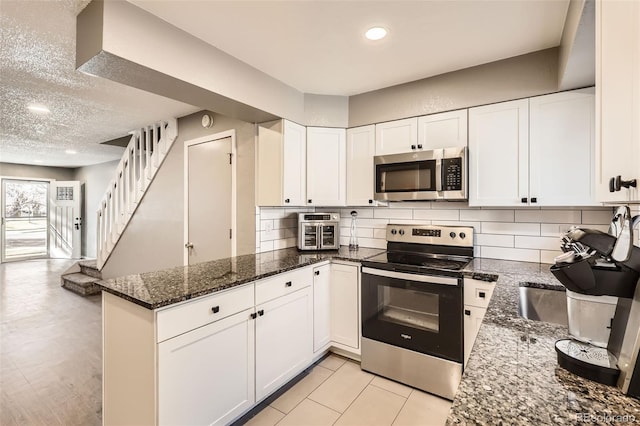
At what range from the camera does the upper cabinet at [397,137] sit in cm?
267

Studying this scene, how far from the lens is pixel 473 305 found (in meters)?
2.06

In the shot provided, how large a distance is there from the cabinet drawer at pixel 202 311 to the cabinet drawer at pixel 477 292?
57.4 inches

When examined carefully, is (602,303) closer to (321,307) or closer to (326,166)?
(321,307)

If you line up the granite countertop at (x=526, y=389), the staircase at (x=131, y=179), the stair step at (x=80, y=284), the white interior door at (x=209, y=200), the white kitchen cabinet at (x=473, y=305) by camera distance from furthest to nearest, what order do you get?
1. the stair step at (x=80, y=284)
2. the staircase at (x=131, y=179)
3. the white interior door at (x=209, y=200)
4. the white kitchen cabinet at (x=473, y=305)
5. the granite countertop at (x=526, y=389)

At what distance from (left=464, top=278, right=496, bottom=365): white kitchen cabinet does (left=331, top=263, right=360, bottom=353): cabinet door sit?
840mm

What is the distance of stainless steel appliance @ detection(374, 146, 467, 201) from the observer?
7.70 ft

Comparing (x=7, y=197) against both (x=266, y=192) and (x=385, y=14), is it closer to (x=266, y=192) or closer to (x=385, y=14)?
(x=266, y=192)

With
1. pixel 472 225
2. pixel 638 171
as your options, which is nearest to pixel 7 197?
pixel 472 225

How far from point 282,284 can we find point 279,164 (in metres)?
1.11

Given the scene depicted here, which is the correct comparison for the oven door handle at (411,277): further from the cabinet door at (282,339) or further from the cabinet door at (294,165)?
the cabinet door at (294,165)

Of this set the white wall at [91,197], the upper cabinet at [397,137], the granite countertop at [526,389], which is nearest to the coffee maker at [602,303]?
Result: the granite countertop at [526,389]

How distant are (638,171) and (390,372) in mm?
2116

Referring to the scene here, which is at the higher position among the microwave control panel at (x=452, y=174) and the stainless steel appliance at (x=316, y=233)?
the microwave control panel at (x=452, y=174)

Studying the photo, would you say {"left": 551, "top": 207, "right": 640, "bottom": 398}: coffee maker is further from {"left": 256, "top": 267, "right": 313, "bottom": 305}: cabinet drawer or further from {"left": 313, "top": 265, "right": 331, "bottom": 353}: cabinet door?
{"left": 313, "top": 265, "right": 331, "bottom": 353}: cabinet door
